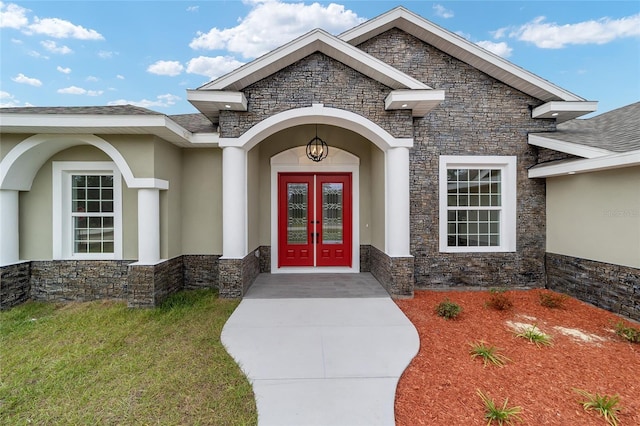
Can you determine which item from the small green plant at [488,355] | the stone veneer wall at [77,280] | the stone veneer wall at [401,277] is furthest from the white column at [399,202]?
the stone veneer wall at [77,280]

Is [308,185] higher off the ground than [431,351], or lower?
higher

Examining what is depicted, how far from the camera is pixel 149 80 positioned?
1569cm

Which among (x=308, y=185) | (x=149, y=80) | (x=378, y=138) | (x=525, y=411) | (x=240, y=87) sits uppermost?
(x=149, y=80)

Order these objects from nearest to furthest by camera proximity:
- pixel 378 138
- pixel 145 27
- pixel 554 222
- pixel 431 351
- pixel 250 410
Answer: pixel 250 410 → pixel 431 351 → pixel 378 138 → pixel 554 222 → pixel 145 27

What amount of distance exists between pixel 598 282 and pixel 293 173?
23.8 feet

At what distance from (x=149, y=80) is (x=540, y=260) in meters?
20.1

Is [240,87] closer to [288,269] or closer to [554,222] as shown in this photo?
[288,269]

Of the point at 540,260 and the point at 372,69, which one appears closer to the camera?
the point at 372,69

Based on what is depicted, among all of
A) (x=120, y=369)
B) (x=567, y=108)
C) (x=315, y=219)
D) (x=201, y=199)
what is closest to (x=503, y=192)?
(x=567, y=108)

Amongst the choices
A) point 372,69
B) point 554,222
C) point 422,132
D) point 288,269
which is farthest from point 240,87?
point 554,222

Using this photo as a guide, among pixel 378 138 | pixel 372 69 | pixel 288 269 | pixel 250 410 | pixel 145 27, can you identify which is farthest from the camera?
pixel 145 27

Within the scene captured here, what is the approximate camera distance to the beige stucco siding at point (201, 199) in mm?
6602

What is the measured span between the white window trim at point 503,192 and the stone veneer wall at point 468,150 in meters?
0.13

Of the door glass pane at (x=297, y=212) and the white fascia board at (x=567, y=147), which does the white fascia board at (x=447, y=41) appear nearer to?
the white fascia board at (x=567, y=147)
